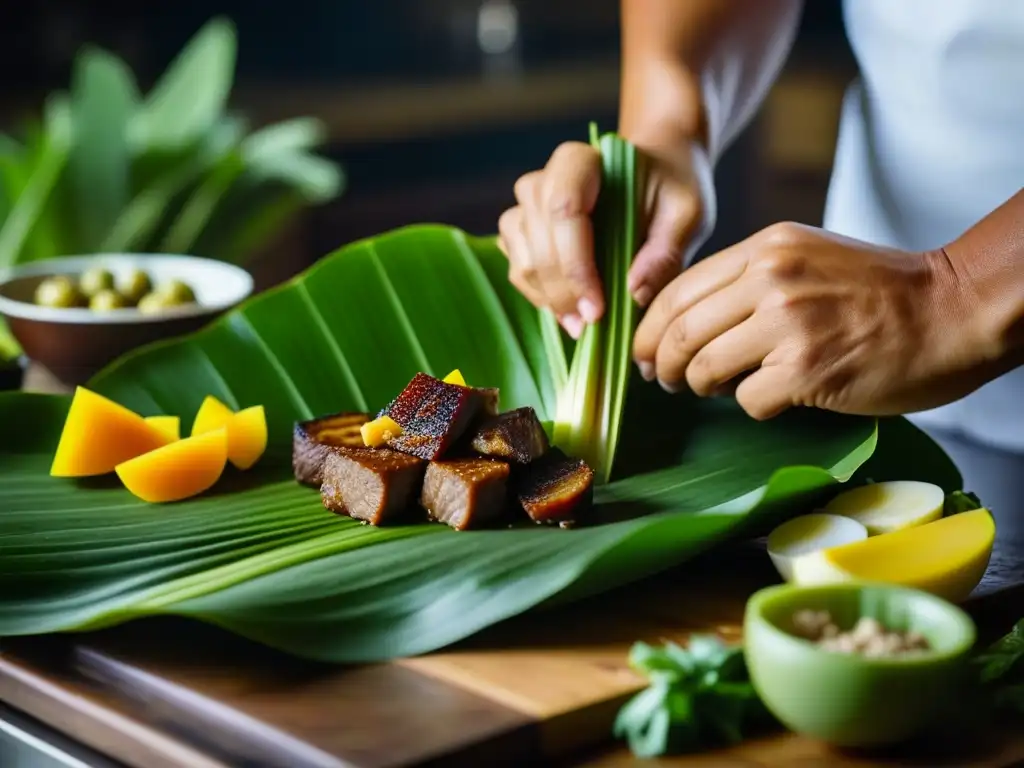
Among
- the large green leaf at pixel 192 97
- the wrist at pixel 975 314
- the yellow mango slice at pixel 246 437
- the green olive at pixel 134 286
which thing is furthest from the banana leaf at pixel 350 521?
the large green leaf at pixel 192 97

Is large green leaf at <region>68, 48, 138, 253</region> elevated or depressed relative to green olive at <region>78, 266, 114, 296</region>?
elevated

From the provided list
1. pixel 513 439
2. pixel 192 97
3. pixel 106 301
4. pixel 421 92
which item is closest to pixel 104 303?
pixel 106 301

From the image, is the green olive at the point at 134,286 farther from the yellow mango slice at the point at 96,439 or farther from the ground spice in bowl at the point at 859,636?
the ground spice in bowl at the point at 859,636

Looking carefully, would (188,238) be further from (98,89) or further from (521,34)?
(521,34)

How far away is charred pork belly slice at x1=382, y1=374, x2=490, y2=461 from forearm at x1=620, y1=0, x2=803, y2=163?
496 mm

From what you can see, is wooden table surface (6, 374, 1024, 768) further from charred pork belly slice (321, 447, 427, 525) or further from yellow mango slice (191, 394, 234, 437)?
yellow mango slice (191, 394, 234, 437)

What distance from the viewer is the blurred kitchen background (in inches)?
179

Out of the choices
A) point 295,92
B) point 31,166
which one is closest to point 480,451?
point 31,166

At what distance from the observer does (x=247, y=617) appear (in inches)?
42.0

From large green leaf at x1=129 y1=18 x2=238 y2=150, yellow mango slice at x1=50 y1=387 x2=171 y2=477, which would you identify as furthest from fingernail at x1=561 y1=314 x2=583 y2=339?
large green leaf at x1=129 y1=18 x2=238 y2=150

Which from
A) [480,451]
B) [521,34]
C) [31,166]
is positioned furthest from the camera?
[521,34]

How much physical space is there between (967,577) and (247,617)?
0.57 m

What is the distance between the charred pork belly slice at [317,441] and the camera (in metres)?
1.38

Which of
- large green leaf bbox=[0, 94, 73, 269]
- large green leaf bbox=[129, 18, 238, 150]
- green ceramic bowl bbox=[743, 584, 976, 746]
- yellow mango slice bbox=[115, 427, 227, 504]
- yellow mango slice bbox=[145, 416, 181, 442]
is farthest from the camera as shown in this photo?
large green leaf bbox=[129, 18, 238, 150]
